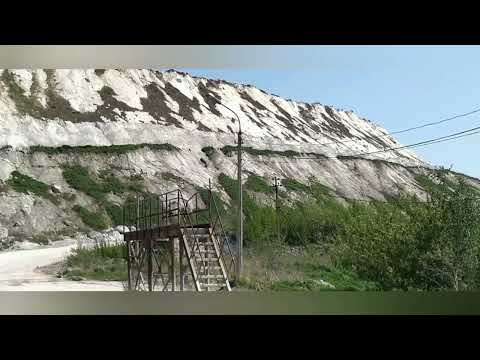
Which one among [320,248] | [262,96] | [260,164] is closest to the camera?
[320,248]

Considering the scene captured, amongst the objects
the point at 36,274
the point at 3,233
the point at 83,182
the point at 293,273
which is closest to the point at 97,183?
the point at 83,182

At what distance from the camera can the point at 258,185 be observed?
19531 mm

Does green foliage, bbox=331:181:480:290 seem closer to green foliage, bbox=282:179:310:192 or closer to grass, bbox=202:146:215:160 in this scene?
green foliage, bbox=282:179:310:192

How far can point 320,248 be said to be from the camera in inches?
572

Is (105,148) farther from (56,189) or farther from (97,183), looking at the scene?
(56,189)

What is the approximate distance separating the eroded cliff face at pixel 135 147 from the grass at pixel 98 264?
2934 millimetres

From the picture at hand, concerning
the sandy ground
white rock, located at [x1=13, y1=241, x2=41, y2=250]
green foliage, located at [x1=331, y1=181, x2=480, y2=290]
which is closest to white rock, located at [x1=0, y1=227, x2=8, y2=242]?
white rock, located at [x1=13, y1=241, x2=41, y2=250]

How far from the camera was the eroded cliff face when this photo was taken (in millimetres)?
19000

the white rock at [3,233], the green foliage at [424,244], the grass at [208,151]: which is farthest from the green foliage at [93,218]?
the green foliage at [424,244]

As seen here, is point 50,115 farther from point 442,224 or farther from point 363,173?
point 442,224

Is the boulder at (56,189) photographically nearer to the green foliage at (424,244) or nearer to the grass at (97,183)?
the grass at (97,183)

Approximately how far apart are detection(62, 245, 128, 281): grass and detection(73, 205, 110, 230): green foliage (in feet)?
8.02
